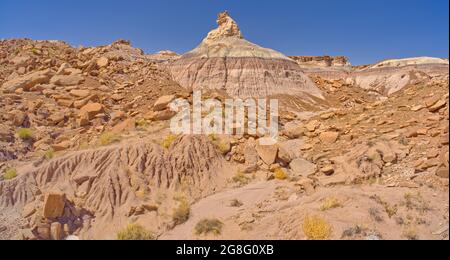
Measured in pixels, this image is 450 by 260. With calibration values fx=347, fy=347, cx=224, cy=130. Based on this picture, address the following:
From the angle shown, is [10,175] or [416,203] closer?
[416,203]

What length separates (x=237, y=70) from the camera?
26531 millimetres

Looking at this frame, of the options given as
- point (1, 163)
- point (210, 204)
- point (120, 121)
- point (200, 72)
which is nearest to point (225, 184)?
point (210, 204)

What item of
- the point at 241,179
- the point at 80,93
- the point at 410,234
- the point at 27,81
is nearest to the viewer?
the point at 410,234

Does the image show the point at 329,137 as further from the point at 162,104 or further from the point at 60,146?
the point at 60,146

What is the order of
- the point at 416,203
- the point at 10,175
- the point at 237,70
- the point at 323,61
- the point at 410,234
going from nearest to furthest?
the point at 410,234
the point at 416,203
the point at 10,175
the point at 237,70
the point at 323,61

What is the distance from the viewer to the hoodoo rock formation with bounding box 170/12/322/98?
2602cm

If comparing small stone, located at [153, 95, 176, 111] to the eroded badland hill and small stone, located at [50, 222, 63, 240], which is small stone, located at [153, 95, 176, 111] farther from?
small stone, located at [50, 222, 63, 240]

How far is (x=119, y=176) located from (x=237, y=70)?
17.2m

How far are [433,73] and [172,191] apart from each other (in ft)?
137

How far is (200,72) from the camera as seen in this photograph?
26.5 metres

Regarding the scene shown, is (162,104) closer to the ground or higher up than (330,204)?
higher up

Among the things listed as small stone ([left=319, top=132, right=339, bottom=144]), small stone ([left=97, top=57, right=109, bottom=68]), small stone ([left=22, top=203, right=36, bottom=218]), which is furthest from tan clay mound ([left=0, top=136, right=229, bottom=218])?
small stone ([left=97, top=57, right=109, bottom=68])

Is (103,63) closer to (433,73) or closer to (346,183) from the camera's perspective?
(346,183)

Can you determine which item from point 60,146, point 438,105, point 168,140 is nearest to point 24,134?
point 60,146
